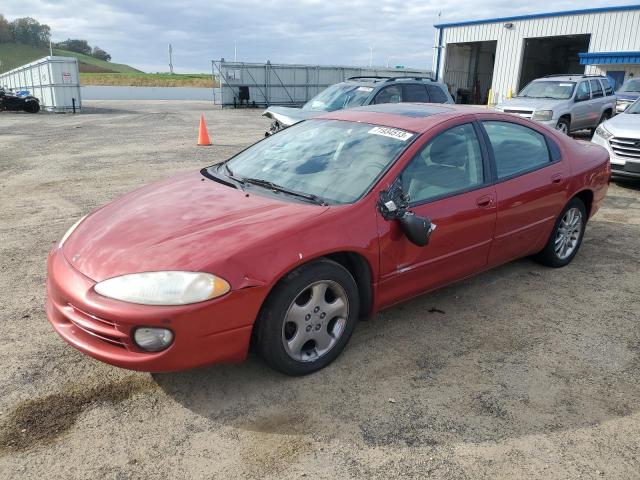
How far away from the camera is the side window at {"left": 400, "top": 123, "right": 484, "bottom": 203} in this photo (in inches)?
136

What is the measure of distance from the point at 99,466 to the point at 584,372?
276 centimetres

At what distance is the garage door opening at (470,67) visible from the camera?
33500 mm

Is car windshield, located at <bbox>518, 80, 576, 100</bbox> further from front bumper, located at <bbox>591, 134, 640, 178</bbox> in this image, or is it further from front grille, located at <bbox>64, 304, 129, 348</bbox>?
front grille, located at <bbox>64, 304, 129, 348</bbox>

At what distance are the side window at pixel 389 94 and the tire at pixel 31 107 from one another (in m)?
20.5

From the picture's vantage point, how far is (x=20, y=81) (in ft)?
100

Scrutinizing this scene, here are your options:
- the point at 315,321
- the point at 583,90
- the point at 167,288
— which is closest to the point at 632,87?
the point at 583,90

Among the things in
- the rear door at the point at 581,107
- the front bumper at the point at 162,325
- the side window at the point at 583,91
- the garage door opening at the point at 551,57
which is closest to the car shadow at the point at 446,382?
the front bumper at the point at 162,325

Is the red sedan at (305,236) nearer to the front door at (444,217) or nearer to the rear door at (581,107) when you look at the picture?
the front door at (444,217)

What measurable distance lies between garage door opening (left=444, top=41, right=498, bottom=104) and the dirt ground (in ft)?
102

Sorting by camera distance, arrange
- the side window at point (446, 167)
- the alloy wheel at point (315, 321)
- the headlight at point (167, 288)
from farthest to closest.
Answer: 1. the side window at point (446, 167)
2. the alloy wheel at point (315, 321)
3. the headlight at point (167, 288)

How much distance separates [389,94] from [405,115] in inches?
252

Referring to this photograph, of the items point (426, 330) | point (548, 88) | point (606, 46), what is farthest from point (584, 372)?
point (606, 46)

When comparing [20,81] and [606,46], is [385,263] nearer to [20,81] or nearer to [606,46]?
[606,46]

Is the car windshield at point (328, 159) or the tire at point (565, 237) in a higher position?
the car windshield at point (328, 159)
